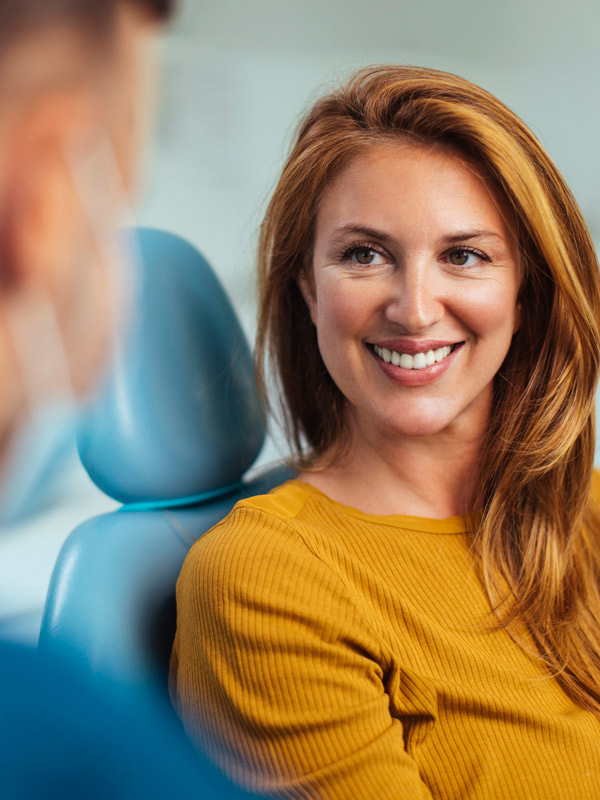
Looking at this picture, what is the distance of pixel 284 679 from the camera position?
82 centimetres

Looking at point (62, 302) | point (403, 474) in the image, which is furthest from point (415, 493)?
point (62, 302)

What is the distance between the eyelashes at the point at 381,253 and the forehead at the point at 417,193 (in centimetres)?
3

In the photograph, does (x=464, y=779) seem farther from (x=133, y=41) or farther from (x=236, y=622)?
(x=133, y=41)

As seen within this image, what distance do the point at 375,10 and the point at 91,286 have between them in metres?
0.87

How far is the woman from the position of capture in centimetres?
84

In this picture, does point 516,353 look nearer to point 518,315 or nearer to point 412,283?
point 518,315

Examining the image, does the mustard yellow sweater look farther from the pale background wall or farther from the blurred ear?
the pale background wall

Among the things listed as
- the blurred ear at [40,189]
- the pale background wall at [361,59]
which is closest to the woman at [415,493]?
the blurred ear at [40,189]

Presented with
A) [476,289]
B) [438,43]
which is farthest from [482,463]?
[438,43]

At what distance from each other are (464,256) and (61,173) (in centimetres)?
50

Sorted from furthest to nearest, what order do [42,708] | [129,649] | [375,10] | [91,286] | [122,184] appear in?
[375,10], [122,184], [91,286], [129,649], [42,708]

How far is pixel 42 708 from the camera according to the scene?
18.0 inches

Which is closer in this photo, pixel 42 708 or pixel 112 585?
pixel 42 708

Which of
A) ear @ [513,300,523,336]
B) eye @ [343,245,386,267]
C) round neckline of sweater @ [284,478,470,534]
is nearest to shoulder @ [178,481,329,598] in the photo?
round neckline of sweater @ [284,478,470,534]
